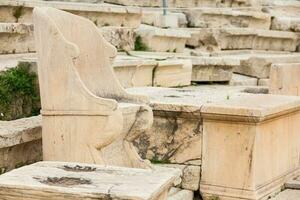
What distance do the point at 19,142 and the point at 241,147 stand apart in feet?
6.22

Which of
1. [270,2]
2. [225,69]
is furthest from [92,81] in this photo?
[270,2]

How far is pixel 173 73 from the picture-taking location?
7.64 meters

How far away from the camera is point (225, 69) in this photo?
8.48 metres

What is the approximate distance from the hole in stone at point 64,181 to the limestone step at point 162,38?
478cm

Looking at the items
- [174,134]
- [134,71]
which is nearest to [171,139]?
[174,134]

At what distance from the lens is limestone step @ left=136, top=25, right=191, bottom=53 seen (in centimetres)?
830

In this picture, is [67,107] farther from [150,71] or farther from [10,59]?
[150,71]

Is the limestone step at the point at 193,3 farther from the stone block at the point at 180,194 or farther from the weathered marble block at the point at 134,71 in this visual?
the stone block at the point at 180,194

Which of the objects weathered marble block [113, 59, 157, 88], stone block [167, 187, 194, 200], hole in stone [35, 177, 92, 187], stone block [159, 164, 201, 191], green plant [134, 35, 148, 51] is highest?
green plant [134, 35, 148, 51]

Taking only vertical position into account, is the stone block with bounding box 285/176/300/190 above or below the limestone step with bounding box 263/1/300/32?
below

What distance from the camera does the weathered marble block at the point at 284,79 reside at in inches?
267

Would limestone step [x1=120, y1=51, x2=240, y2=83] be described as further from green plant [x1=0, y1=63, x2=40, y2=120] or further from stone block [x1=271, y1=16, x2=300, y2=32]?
stone block [x1=271, y1=16, x2=300, y2=32]

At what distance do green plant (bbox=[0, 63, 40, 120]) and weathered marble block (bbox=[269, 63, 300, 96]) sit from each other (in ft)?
9.00

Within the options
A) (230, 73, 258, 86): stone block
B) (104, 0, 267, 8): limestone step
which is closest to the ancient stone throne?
(230, 73, 258, 86): stone block
